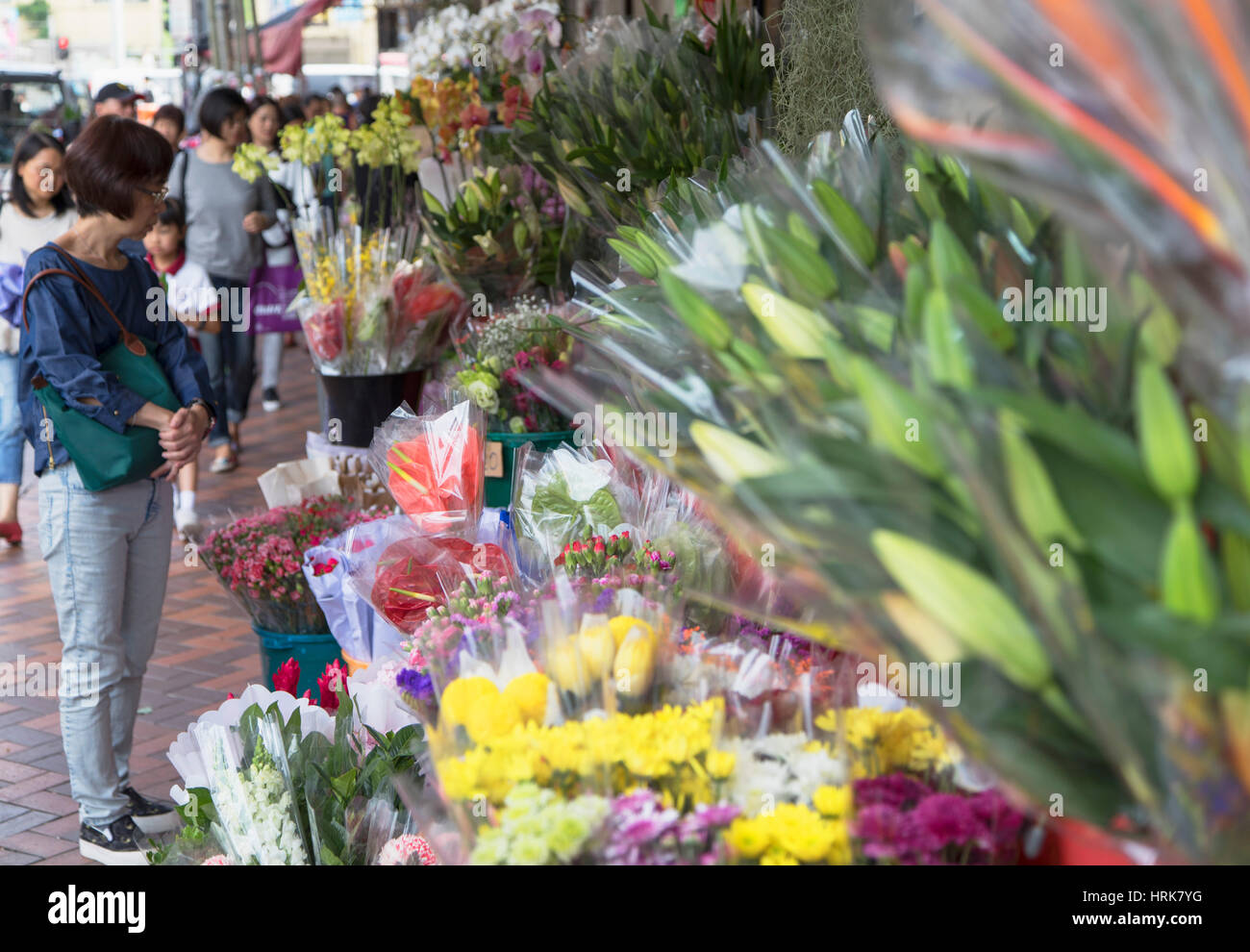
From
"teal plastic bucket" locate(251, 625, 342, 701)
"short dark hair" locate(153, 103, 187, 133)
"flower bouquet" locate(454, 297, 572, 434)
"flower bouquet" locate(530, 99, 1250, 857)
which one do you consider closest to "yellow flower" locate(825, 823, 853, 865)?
"flower bouquet" locate(530, 99, 1250, 857)

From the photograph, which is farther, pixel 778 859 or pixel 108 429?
pixel 108 429

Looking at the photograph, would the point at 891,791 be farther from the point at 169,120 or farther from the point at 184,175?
the point at 169,120

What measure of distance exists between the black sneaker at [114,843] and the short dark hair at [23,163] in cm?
279

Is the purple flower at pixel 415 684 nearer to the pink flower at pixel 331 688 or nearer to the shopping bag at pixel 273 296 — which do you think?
the pink flower at pixel 331 688

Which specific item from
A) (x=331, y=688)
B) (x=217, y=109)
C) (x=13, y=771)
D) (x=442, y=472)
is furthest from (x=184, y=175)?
(x=331, y=688)

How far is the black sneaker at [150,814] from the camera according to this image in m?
3.75

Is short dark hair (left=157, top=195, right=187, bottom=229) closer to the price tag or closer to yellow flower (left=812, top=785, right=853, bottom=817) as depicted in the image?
the price tag

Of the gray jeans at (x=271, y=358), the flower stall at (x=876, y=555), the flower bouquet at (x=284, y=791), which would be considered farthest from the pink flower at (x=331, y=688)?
the gray jeans at (x=271, y=358)

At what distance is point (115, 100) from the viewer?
8.57 m

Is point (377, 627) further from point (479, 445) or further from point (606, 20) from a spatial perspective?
point (606, 20)

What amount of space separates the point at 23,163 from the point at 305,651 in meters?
2.93

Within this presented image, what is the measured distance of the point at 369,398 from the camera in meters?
4.95

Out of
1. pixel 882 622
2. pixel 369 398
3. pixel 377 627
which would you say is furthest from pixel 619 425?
pixel 369 398
